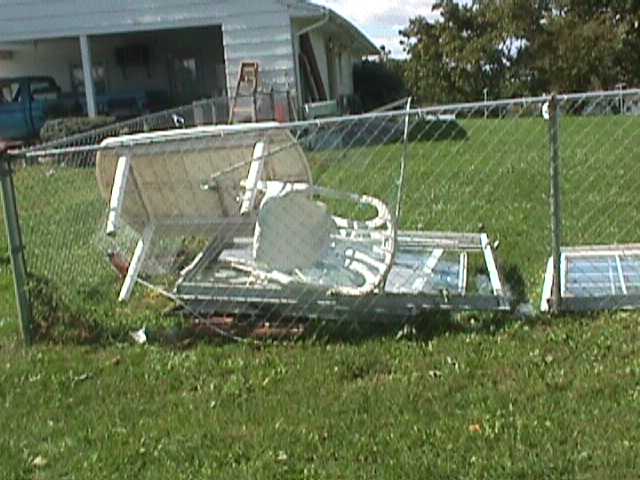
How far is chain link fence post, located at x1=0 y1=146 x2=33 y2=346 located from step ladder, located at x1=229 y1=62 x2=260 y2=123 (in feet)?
34.0

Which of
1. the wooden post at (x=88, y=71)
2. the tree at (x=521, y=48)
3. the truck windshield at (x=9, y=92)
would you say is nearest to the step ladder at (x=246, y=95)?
the wooden post at (x=88, y=71)

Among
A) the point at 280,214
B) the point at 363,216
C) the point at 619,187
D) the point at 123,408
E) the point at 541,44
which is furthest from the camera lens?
the point at 541,44

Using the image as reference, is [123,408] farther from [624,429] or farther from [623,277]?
[623,277]

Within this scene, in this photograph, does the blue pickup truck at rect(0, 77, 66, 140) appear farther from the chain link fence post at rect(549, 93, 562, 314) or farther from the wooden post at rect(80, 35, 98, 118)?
the chain link fence post at rect(549, 93, 562, 314)

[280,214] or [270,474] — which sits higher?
[280,214]

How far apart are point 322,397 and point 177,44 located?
19.6 meters

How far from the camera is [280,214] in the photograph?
16.0ft

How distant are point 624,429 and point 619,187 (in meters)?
6.32

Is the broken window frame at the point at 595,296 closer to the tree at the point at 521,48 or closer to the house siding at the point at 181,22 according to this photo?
the house siding at the point at 181,22

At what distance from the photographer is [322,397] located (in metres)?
3.89

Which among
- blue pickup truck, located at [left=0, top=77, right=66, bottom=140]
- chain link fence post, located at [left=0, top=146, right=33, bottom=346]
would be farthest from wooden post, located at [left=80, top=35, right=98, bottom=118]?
chain link fence post, located at [left=0, top=146, right=33, bottom=346]

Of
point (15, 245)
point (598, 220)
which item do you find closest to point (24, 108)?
point (15, 245)

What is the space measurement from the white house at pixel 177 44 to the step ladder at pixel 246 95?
1.32 ft

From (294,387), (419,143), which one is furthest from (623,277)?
(419,143)
